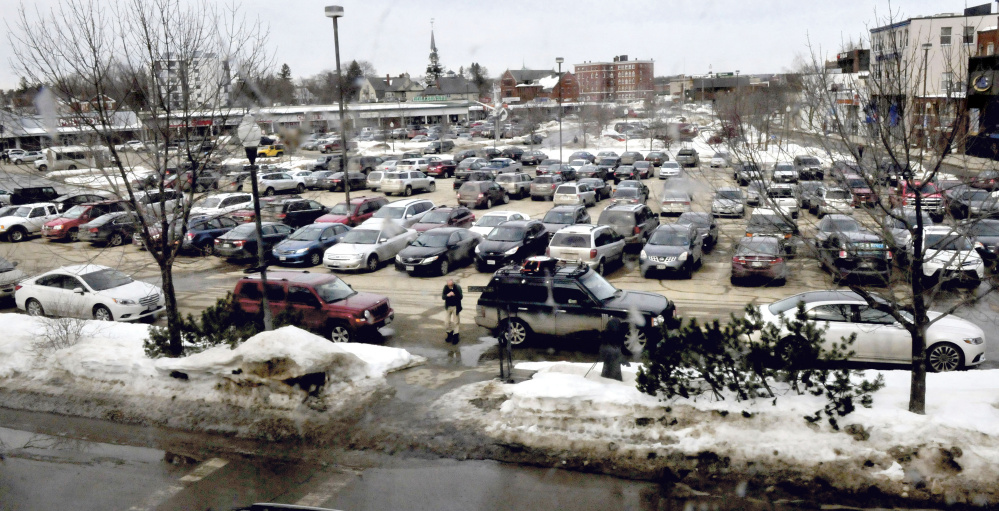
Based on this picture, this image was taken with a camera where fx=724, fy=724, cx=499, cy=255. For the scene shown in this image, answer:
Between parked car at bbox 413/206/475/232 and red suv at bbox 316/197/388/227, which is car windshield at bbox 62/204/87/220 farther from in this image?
parked car at bbox 413/206/475/232

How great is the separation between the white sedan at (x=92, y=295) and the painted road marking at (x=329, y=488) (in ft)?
32.4

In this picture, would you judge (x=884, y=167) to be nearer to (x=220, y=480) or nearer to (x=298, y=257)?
(x=220, y=480)

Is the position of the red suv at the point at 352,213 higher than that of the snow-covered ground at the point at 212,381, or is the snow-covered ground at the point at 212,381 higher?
the red suv at the point at 352,213

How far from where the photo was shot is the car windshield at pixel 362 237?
72.9ft

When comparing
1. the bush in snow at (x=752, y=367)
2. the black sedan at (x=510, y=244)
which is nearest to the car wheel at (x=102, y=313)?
the black sedan at (x=510, y=244)

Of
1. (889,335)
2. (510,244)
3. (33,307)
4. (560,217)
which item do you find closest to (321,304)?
(33,307)

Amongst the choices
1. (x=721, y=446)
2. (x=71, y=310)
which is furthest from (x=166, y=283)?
(x=721, y=446)

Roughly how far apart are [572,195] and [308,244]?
570 inches

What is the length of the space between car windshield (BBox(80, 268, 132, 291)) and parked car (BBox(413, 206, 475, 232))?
9675 millimetres

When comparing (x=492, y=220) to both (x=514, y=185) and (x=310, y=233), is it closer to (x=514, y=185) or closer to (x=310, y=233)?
(x=310, y=233)

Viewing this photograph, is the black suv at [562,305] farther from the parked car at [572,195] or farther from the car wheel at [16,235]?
the car wheel at [16,235]

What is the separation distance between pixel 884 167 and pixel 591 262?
11396 mm

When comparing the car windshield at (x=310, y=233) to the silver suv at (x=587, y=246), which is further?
the car windshield at (x=310, y=233)

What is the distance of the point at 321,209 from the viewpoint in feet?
96.4
